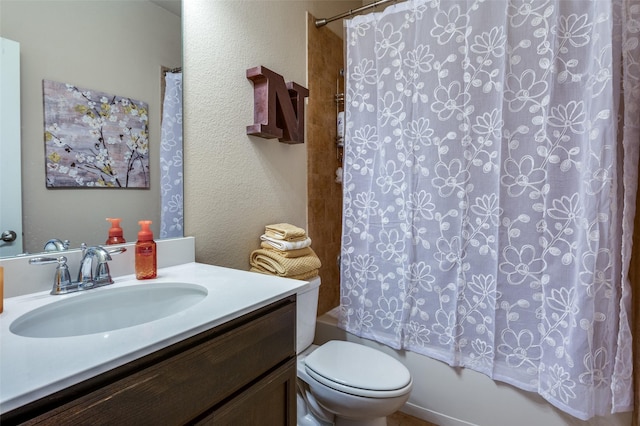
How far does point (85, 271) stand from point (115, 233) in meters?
0.18

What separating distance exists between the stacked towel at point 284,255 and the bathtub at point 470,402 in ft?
2.20

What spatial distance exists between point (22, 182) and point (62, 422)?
70 cm

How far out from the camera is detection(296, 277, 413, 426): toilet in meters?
1.17

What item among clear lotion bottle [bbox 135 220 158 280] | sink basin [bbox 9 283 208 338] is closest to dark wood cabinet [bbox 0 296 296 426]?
sink basin [bbox 9 283 208 338]

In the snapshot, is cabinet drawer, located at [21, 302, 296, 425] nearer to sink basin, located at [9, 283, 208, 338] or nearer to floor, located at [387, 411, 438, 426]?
sink basin, located at [9, 283, 208, 338]

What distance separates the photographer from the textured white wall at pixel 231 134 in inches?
48.9

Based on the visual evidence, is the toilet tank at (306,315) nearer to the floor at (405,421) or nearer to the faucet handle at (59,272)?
the floor at (405,421)

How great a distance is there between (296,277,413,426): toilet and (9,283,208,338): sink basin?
554 millimetres

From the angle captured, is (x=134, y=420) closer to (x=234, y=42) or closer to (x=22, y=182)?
(x=22, y=182)

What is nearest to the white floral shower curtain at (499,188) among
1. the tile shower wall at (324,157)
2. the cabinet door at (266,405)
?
the tile shower wall at (324,157)

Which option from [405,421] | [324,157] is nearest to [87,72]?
[324,157]

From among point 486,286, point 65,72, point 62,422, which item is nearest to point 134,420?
point 62,422

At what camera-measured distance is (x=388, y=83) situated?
1.62 m

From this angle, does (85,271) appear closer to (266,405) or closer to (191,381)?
(191,381)
